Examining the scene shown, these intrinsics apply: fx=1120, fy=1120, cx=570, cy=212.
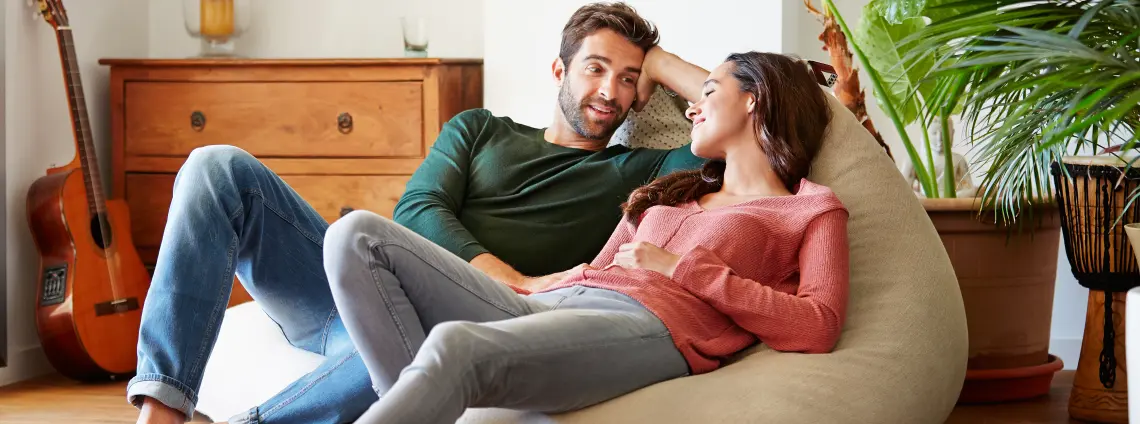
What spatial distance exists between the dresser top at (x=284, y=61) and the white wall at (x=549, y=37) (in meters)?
0.14

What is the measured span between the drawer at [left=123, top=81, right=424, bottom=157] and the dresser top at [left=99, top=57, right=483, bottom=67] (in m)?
0.06

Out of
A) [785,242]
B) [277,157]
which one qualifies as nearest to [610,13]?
[785,242]

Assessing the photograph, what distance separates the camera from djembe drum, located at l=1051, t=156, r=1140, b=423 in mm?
2408

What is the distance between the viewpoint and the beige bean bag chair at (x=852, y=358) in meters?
1.49

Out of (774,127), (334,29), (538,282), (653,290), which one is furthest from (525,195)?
(334,29)

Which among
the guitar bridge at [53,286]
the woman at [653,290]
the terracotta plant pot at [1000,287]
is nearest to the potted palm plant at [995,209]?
the terracotta plant pot at [1000,287]

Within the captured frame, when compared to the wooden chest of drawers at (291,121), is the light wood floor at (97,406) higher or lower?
lower

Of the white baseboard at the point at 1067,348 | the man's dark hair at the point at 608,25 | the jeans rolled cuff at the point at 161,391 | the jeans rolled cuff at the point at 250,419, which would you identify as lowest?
the white baseboard at the point at 1067,348

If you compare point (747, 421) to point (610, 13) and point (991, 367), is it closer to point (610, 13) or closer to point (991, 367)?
point (610, 13)

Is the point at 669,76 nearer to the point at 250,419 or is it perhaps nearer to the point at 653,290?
the point at 653,290

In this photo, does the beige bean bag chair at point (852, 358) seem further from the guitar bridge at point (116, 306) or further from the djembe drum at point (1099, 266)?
the guitar bridge at point (116, 306)

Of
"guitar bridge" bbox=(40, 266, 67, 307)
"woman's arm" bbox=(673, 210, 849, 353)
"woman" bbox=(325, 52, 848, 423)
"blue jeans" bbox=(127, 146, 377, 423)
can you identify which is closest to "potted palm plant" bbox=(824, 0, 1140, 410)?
"woman" bbox=(325, 52, 848, 423)

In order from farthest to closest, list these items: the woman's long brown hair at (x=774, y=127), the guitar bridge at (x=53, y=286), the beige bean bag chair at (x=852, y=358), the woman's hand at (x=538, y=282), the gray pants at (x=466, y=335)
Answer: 1. the guitar bridge at (x=53, y=286)
2. the woman's hand at (x=538, y=282)
3. the woman's long brown hair at (x=774, y=127)
4. the beige bean bag chair at (x=852, y=358)
5. the gray pants at (x=466, y=335)

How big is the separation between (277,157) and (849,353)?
7.37 feet
